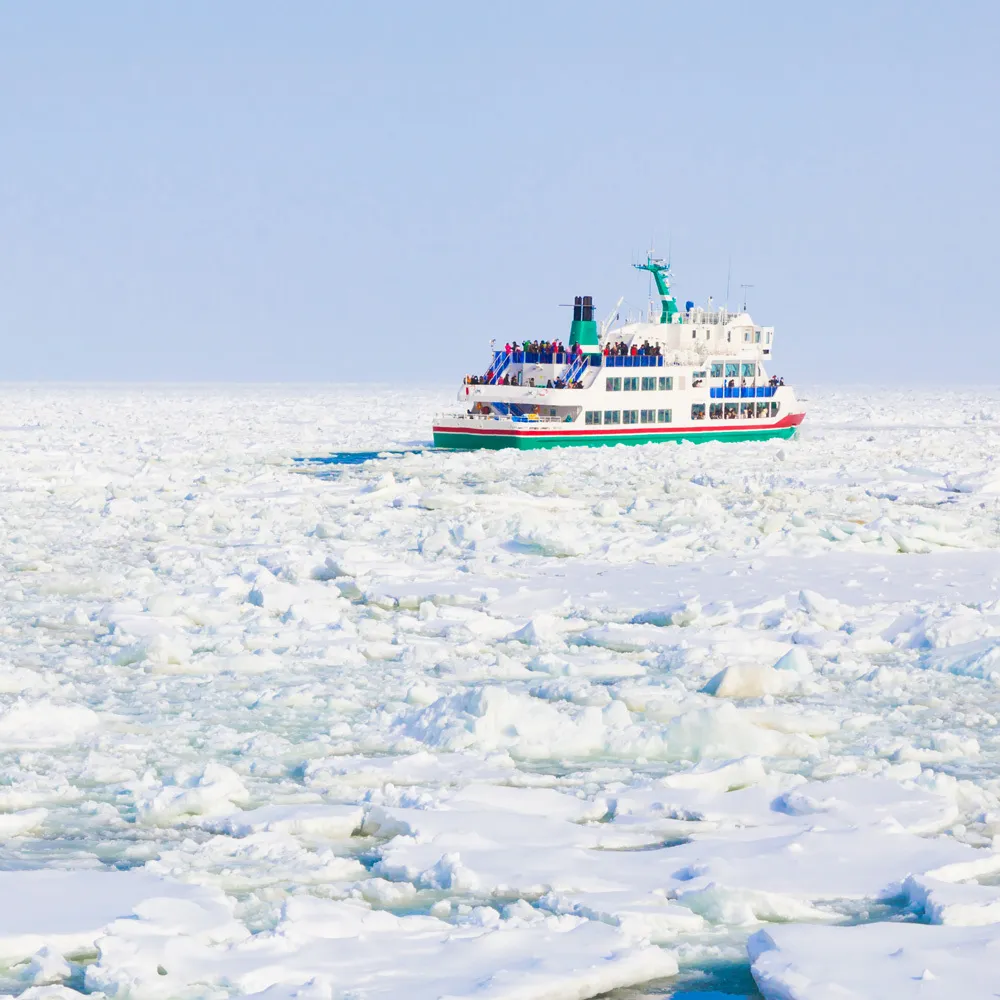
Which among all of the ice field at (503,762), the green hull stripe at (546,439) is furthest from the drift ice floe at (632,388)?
the ice field at (503,762)

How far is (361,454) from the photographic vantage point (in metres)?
39.8

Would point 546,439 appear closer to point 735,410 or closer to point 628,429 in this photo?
point 628,429

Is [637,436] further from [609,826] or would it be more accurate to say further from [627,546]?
[609,826]

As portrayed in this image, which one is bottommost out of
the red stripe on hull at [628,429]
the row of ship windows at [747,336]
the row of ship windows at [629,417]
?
the red stripe on hull at [628,429]

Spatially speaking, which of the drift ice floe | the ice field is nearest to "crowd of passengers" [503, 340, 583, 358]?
the drift ice floe

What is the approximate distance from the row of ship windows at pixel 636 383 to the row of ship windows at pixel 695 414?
68 centimetres

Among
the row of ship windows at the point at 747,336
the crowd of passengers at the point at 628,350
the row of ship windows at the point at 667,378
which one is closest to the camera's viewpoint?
the row of ship windows at the point at 667,378

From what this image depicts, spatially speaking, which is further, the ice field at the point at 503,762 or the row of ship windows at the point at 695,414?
the row of ship windows at the point at 695,414

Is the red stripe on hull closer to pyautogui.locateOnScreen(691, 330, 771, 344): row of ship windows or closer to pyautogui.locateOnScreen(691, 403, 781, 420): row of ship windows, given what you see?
pyautogui.locateOnScreen(691, 403, 781, 420): row of ship windows

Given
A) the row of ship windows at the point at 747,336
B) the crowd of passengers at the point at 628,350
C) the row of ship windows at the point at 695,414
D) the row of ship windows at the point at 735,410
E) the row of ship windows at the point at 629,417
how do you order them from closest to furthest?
the row of ship windows at the point at 629,417 < the row of ship windows at the point at 695,414 < the crowd of passengers at the point at 628,350 < the row of ship windows at the point at 735,410 < the row of ship windows at the point at 747,336

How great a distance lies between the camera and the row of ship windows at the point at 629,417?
42750 mm

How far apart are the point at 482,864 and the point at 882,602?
8730mm

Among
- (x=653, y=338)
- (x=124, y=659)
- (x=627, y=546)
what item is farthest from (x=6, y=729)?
(x=653, y=338)

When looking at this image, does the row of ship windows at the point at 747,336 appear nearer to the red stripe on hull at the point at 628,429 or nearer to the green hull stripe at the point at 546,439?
the red stripe on hull at the point at 628,429
